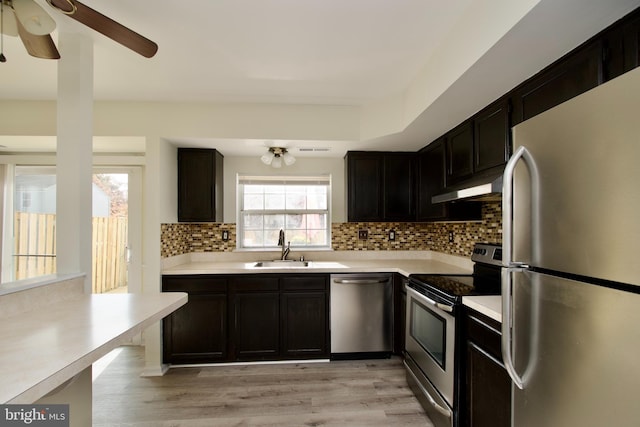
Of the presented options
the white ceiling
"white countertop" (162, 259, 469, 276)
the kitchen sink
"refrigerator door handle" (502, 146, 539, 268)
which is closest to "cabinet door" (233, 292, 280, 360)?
"white countertop" (162, 259, 469, 276)

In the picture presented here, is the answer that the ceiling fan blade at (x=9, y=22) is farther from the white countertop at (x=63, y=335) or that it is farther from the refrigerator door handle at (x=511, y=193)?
the refrigerator door handle at (x=511, y=193)

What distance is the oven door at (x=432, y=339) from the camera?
5.86 feet

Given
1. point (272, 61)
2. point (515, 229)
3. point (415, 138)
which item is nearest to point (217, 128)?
point (272, 61)

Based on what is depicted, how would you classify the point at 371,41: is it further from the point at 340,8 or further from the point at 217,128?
the point at 217,128

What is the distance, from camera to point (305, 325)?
9.30ft

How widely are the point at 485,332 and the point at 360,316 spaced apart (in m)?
1.46

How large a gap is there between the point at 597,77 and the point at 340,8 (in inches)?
46.9

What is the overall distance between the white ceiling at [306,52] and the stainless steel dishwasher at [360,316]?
4.80 feet

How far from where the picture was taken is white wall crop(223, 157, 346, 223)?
341cm

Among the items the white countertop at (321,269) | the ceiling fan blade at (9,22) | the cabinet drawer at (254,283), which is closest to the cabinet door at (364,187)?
the white countertop at (321,269)

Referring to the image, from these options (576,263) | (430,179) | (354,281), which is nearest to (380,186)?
(430,179)

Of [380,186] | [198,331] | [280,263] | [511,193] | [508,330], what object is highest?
[380,186]

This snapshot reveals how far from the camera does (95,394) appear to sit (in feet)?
7.61

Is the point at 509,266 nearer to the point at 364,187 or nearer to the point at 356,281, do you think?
the point at 356,281
